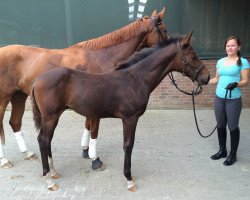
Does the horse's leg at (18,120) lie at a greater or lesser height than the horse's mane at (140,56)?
lesser

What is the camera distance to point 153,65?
11.2 ft

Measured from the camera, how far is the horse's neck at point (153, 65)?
11.1 feet

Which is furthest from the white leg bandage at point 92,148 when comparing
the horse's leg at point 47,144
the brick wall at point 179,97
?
the brick wall at point 179,97

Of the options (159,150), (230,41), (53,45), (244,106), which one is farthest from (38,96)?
(244,106)

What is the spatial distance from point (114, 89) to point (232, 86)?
5.48 feet

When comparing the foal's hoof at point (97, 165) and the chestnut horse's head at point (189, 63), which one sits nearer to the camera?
the chestnut horse's head at point (189, 63)

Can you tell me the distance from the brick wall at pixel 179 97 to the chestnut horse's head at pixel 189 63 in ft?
12.3

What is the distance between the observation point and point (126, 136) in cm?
338

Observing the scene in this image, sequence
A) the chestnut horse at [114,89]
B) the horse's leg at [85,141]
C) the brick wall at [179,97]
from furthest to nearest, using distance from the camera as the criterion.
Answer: the brick wall at [179,97], the horse's leg at [85,141], the chestnut horse at [114,89]

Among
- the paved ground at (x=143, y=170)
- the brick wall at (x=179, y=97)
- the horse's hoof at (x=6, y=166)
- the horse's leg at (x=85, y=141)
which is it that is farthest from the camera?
the brick wall at (x=179, y=97)

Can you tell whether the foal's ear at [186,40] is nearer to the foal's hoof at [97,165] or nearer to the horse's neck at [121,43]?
the horse's neck at [121,43]

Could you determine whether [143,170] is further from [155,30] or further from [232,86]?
[155,30]

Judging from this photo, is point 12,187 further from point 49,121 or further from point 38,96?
point 38,96

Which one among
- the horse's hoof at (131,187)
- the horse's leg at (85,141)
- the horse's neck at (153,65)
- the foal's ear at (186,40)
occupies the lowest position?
the horse's hoof at (131,187)
